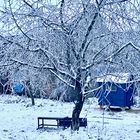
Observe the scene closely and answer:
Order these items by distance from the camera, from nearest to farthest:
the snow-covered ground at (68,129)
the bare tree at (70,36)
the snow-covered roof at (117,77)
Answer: the bare tree at (70,36) < the snow-covered roof at (117,77) < the snow-covered ground at (68,129)

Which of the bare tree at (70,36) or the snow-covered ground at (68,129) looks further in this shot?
the snow-covered ground at (68,129)

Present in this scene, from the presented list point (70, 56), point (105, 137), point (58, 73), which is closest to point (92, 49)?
point (70, 56)

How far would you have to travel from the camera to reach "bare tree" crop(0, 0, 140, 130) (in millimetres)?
7594

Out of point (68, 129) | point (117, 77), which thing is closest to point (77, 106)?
point (68, 129)

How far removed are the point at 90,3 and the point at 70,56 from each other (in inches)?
69.9

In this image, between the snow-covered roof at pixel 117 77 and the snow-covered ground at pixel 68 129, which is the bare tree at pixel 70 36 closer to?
the snow-covered roof at pixel 117 77

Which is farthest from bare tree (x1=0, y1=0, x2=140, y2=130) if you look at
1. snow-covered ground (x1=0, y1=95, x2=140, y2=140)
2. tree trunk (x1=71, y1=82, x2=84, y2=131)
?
snow-covered ground (x1=0, y1=95, x2=140, y2=140)

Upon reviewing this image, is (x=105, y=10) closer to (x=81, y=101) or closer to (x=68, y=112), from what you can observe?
(x=81, y=101)

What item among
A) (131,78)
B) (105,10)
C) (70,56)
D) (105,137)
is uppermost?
(105,10)

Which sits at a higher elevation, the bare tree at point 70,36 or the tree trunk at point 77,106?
A: the bare tree at point 70,36

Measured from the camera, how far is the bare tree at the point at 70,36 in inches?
299

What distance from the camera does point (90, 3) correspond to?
Result: 7633mm

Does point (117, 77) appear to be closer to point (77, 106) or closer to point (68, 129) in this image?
Result: point (77, 106)

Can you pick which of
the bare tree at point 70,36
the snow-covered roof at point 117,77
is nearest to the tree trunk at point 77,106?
the bare tree at point 70,36
